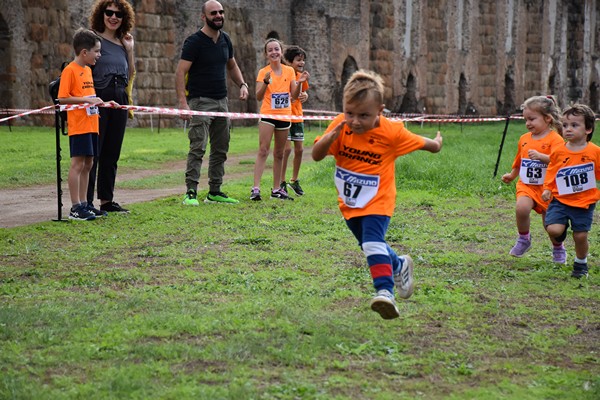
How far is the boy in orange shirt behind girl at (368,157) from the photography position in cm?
562

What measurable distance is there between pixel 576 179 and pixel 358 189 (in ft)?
7.52

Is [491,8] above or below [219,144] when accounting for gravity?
above

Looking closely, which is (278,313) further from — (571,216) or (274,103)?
(274,103)

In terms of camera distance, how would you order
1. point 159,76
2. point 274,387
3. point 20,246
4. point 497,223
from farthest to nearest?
point 159,76, point 497,223, point 20,246, point 274,387

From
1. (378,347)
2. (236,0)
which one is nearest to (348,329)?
(378,347)

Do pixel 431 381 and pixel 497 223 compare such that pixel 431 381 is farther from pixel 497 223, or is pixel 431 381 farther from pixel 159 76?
pixel 159 76

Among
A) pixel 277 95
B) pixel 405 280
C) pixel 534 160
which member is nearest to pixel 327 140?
pixel 405 280

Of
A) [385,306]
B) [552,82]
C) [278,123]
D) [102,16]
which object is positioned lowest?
[385,306]

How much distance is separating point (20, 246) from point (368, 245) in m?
3.50

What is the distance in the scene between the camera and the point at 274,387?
4.24m

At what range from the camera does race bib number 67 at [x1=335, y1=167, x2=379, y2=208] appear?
570cm

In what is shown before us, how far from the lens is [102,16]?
980 cm

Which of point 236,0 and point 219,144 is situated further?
point 236,0

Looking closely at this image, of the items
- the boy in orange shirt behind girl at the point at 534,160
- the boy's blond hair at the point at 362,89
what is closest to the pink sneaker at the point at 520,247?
the boy in orange shirt behind girl at the point at 534,160
